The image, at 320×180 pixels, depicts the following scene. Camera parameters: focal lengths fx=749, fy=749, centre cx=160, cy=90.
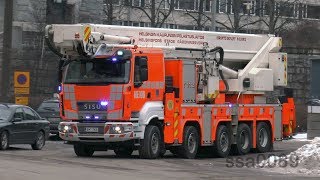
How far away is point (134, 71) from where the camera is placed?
19859 mm

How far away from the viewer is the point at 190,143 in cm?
2183

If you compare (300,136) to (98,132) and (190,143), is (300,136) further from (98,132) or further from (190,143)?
(98,132)

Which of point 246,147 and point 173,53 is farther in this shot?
point 246,147

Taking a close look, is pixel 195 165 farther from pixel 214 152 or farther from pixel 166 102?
pixel 214 152

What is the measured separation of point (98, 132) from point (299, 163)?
5.31 metres

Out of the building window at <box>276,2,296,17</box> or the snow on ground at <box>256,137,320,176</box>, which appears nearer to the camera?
the snow on ground at <box>256,137,320,176</box>

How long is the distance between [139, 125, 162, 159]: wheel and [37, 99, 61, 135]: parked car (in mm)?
11224

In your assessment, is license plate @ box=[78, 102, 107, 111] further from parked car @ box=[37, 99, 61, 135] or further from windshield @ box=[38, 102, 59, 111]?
windshield @ box=[38, 102, 59, 111]

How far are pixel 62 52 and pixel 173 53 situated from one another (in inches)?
131

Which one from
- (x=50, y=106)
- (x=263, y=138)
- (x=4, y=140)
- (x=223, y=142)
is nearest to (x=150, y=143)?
(x=223, y=142)

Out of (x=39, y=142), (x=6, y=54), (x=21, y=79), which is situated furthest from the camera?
(x=6, y=54)

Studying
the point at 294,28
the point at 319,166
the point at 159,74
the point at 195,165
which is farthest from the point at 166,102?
the point at 294,28

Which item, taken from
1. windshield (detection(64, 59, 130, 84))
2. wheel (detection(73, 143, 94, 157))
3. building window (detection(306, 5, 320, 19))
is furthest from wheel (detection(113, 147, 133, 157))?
building window (detection(306, 5, 320, 19))

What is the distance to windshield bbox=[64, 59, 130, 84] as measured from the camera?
19.8 m
